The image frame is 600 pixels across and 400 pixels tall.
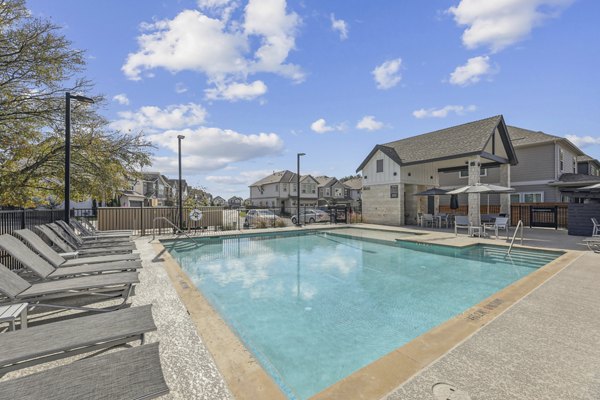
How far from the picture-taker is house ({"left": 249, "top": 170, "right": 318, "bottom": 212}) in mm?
42625

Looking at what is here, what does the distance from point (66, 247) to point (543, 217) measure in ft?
69.1

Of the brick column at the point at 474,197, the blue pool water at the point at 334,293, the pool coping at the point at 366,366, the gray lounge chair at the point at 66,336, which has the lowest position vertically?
the blue pool water at the point at 334,293

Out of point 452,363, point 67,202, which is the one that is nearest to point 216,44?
point 67,202

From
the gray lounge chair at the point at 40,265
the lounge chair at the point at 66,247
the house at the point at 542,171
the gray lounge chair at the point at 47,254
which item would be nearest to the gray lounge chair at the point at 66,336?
the gray lounge chair at the point at 40,265

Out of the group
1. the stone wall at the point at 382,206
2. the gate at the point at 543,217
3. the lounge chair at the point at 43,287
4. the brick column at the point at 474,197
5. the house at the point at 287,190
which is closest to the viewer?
the lounge chair at the point at 43,287

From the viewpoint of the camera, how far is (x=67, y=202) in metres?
7.26

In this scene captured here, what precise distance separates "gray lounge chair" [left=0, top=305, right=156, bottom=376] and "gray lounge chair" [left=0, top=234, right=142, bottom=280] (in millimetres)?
2091

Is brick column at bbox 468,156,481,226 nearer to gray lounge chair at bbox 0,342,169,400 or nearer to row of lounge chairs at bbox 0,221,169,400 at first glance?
row of lounge chairs at bbox 0,221,169,400

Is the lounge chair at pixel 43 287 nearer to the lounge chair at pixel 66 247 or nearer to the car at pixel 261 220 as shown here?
the lounge chair at pixel 66 247

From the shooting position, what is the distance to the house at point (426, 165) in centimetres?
1391

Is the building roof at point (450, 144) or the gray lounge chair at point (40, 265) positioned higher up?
the building roof at point (450, 144)

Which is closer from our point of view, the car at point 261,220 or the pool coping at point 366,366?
the pool coping at point 366,366

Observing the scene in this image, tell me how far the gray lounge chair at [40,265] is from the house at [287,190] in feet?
120

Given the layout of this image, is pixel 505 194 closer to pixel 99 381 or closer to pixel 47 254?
pixel 99 381
